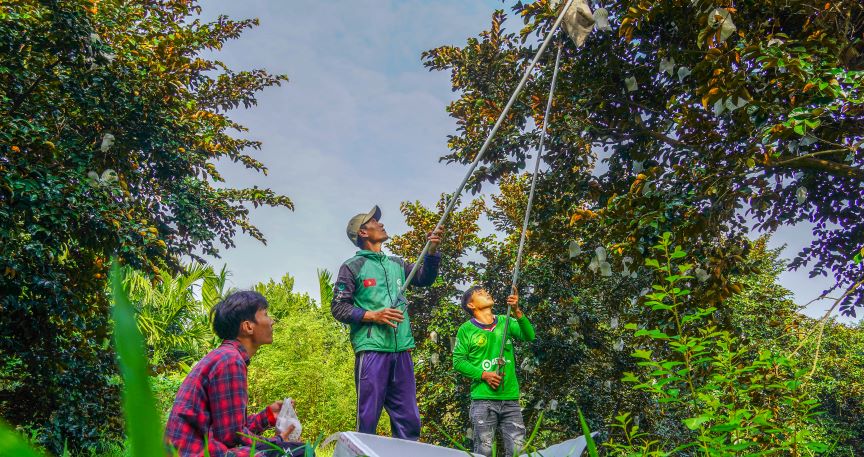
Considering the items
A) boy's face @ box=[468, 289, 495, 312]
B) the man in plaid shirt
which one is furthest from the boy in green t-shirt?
the man in plaid shirt

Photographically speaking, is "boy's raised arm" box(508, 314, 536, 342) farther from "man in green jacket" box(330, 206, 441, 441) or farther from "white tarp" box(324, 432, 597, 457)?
"white tarp" box(324, 432, 597, 457)

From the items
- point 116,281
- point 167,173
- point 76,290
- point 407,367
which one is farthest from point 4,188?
point 116,281

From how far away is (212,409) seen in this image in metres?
2.31

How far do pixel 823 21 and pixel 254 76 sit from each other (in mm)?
9605

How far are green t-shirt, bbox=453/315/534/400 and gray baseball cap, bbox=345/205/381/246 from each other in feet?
4.21

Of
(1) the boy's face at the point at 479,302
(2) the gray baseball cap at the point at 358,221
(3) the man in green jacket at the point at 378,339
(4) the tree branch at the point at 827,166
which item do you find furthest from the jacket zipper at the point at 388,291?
(4) the tree branch at the point at 827,166

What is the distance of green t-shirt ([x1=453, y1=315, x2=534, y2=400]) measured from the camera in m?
4.91

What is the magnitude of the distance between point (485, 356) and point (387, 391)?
1.22 m

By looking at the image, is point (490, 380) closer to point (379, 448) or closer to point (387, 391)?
A: point (387, 391)

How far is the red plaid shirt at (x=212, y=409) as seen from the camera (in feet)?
7.43

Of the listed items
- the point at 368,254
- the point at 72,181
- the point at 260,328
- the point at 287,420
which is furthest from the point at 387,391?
the point at 72,181

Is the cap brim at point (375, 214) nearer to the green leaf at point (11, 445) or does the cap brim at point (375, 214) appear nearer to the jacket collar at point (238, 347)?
the jacket collar at point (238, 347)

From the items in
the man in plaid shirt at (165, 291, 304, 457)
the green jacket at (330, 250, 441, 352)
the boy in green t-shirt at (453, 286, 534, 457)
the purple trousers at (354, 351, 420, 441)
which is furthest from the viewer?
the boy in green t-shirt at (453, 286, 534, 457)

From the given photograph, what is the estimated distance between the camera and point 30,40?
18.3 feet
